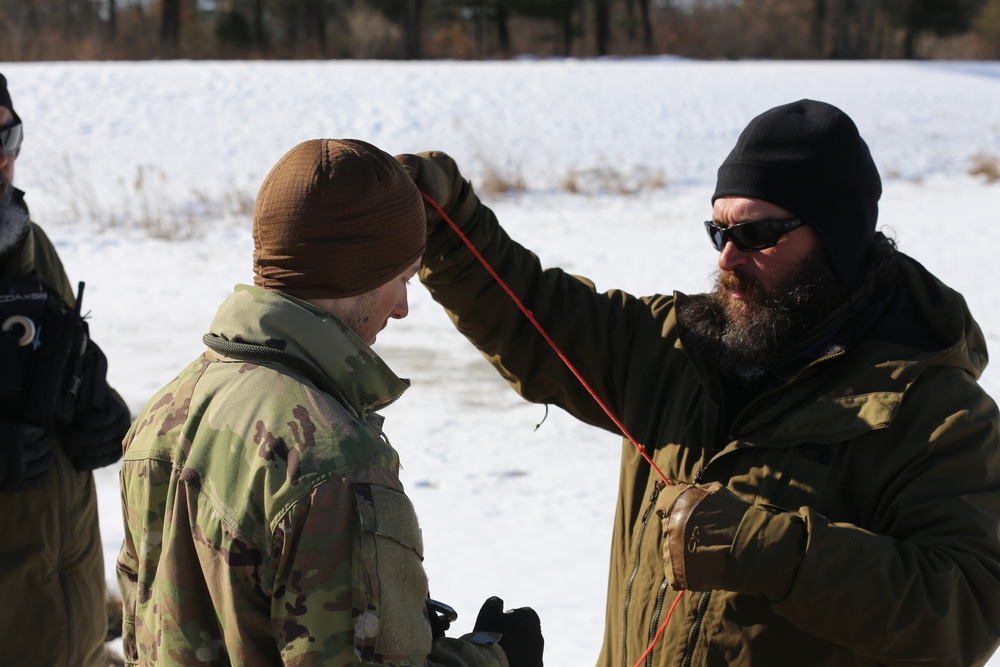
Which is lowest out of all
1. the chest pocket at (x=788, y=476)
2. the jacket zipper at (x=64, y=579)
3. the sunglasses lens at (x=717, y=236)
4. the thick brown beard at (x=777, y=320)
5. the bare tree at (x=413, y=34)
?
the jacket zipper at (x=64, y=579)

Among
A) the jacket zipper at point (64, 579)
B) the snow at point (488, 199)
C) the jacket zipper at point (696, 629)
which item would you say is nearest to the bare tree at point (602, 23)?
the snow at point (488, 199)

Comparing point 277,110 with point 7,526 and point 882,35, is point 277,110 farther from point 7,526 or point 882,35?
point 882,35

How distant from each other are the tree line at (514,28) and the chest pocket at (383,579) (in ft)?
94.8

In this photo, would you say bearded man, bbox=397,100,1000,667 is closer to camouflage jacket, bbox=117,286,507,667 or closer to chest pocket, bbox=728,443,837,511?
chest pocket, bbox=728,443,837,511

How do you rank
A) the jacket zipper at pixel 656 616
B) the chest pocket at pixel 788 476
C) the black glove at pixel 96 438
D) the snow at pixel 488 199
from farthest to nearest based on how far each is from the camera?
the snow at pixel 488 199, the black glove at pixel 96 438, the jacket zipper at pixel 656 616, the chest pocket at pixel 788 476

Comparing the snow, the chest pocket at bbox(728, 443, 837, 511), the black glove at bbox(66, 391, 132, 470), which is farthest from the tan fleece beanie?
the snow

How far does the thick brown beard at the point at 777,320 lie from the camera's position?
2.42 metres

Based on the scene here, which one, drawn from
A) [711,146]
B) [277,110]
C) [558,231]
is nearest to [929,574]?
[558,231]

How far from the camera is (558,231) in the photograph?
36.1 ft

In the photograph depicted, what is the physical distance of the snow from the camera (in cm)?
504

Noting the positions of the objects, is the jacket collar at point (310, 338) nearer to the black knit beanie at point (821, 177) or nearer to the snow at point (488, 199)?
the black knit beanie at point (821, 177)

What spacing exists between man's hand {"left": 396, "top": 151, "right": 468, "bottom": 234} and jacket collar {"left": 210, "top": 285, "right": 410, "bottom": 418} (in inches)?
39.0

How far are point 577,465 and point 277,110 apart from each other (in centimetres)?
1258

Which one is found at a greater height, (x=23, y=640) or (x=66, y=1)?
(x=66, y=1)
